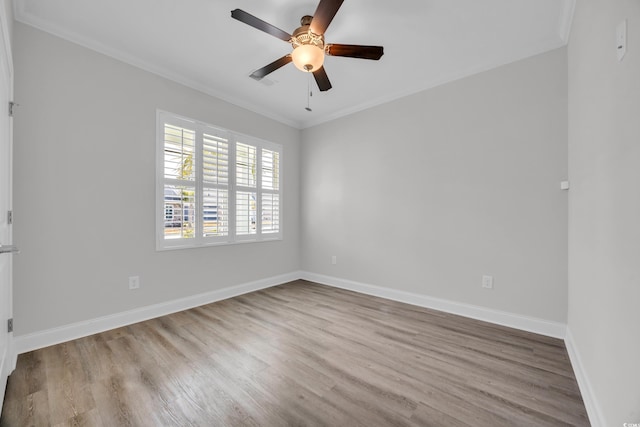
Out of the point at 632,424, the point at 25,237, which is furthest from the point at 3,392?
the point at 632,424

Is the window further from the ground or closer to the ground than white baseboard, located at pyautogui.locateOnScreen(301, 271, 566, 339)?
further from the ground

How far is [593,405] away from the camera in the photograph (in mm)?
1413

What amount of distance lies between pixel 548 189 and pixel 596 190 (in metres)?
1.12

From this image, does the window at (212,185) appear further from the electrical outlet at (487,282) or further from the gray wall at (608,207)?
the gray wall at (608,207)

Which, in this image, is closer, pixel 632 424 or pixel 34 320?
pixel 632 424

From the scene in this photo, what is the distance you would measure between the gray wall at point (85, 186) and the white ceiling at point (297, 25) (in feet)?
0.75

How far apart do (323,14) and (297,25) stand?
62 centimetres

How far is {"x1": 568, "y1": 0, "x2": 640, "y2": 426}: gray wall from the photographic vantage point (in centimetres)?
100

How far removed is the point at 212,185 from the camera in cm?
338

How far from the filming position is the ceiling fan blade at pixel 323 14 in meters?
1.67

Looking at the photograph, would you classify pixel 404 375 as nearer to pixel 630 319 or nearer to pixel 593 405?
pixel 593 405

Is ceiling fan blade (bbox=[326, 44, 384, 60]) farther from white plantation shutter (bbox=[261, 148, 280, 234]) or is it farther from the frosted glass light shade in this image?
white plantation shutter (bbox=[261, 148, 280, 234])

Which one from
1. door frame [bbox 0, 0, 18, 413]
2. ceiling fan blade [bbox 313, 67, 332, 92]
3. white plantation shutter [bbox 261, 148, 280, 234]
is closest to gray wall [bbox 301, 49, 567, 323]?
white plantation shutter [bbox 261, 148, 280, 234]

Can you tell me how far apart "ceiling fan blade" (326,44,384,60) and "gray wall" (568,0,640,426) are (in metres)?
1.27
